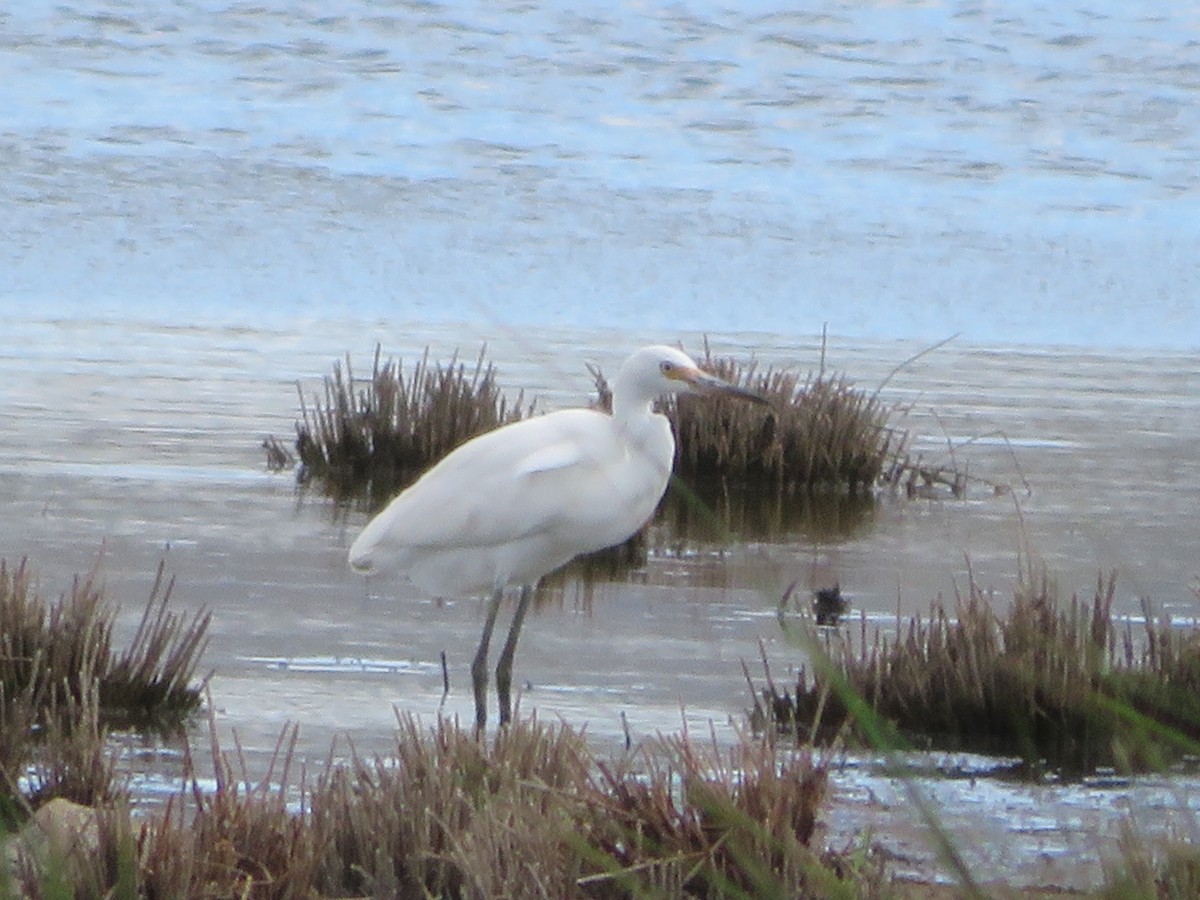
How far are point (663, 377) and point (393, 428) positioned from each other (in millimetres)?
3900

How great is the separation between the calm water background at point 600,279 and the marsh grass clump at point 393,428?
13.0 inches

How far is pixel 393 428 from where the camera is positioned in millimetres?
11312

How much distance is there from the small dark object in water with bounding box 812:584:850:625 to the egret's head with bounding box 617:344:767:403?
1111mm

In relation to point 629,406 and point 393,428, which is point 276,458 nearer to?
point 393,428

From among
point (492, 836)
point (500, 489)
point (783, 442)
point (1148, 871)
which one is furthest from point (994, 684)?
point (783, 442)

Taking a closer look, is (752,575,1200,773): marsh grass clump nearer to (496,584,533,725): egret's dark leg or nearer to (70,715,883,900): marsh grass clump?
(496,584,533,725): egret's dark leg

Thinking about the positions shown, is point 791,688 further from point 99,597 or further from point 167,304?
point 167,304

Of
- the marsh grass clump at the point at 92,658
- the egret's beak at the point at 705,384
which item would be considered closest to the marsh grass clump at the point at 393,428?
the egret's beak at the point at 705,384

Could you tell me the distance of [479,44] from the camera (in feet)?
116

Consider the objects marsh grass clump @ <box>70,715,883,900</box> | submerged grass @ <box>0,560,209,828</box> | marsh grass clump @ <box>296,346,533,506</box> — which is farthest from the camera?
marsh grass clump @ <box>296,346,533,506</box>

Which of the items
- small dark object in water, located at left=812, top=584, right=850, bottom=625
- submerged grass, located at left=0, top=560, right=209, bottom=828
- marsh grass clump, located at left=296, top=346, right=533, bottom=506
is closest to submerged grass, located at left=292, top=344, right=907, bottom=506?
marsh grass clump, located at left=296, top=346, right=533, bottom=506

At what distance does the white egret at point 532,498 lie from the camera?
7.34 meters

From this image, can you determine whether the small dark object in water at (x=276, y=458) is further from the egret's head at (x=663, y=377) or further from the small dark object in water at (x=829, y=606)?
the egret's head at (x=663, y=377)

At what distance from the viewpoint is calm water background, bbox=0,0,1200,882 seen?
8219mm
